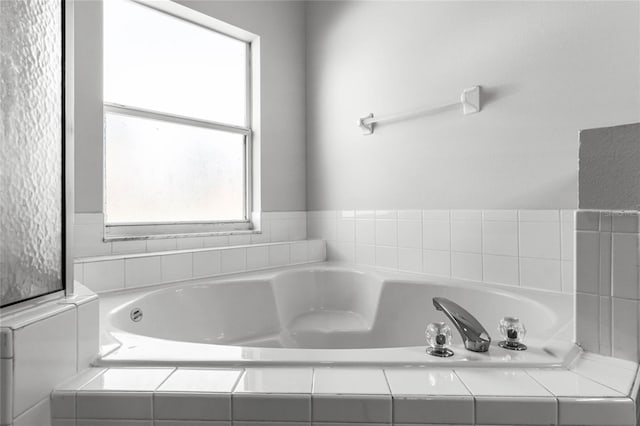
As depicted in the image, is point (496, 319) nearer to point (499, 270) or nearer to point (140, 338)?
point (499, 270)

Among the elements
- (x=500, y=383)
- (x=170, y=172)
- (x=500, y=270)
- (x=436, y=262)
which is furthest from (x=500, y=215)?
(x=170, y=172)

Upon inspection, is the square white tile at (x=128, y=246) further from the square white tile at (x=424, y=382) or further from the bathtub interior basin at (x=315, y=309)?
the square white tile at (x=424, y=382)

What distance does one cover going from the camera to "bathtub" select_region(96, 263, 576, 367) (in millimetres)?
812

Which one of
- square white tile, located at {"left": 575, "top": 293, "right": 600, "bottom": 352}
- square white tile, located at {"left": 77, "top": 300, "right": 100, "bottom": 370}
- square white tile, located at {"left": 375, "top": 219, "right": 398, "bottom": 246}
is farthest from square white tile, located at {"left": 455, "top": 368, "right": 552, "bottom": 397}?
square white tile, located at {"left": 375, "top": 219, "right": 398, "bottom": 246}

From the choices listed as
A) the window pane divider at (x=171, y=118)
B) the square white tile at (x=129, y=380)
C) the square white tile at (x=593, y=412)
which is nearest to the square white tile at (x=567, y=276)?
the square white tile at (x=593, y=412)

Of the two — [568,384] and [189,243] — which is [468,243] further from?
[189,243]

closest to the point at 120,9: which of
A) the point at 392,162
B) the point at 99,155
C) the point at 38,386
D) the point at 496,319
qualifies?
the point at 99,155

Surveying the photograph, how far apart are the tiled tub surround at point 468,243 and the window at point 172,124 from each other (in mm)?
758

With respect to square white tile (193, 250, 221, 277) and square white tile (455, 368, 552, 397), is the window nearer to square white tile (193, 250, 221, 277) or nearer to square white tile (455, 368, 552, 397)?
square white tile (193, 250, 221, 277)

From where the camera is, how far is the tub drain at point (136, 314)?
1345 millimetres

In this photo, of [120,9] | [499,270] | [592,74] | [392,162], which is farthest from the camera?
[392,162]

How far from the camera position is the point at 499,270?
62.7 inches

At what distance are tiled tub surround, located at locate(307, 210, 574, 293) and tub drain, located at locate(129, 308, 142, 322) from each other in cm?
120

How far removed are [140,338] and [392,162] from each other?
148 cm
